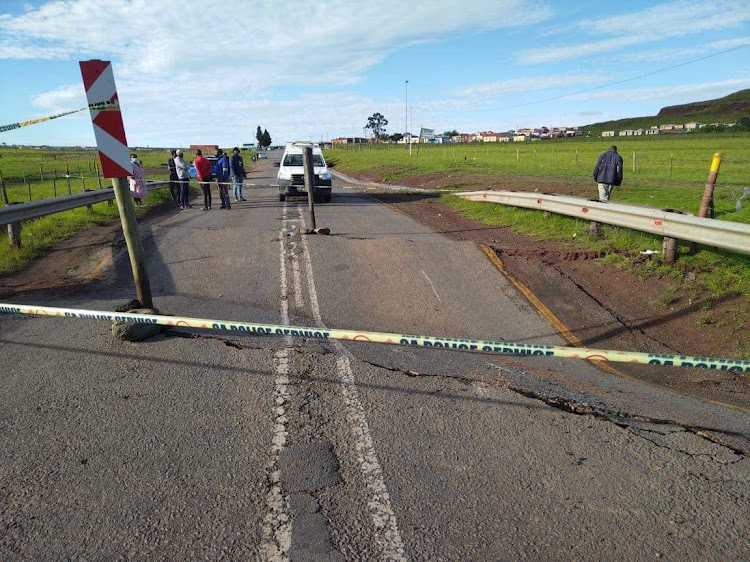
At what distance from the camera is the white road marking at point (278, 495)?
2.49 meters

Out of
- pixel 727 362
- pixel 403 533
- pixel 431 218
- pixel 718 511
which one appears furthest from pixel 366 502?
pixel 431 218

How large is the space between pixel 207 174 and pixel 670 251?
12651 mm

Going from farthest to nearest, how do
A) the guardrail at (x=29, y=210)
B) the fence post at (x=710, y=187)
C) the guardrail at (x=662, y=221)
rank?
1. the guardrail at (x=29, y=210)
2. the fence post at (x=710, y=187)
3. the guardrail at (x=662, y=221)

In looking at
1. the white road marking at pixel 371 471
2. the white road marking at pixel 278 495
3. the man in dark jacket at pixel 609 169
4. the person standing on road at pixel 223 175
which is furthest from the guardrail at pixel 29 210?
the man in dark jacket at pixel 609 169

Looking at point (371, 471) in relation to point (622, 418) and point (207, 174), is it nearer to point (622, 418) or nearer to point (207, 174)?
point (622, 418)

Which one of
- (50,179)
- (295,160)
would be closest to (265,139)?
(50,179)

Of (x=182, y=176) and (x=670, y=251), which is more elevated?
(x=182, y=176)

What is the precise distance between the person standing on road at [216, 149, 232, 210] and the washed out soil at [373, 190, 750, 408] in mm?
9606

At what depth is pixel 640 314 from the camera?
6801 millimetres

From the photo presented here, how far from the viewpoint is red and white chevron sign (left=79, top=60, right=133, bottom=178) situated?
4.86m

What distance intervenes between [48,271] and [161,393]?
5.57 m

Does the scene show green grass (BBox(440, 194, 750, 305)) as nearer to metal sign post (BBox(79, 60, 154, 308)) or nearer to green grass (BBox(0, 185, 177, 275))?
metal sign post (BBox(79, 60, 154, 308))

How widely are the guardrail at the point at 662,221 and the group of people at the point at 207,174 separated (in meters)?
9.34

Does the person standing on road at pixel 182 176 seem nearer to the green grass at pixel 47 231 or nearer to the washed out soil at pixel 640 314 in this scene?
the green grass at pixel 47 231
